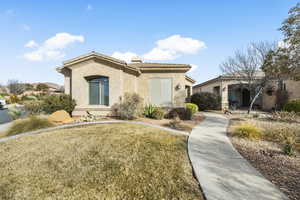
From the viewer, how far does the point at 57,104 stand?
32.0 ft

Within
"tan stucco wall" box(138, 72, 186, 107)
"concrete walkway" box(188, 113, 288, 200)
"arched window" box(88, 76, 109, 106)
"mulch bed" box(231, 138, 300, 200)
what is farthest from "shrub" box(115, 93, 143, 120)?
"mulch bed" box(231, 138, 300, 200)

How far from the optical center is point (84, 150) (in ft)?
15.8

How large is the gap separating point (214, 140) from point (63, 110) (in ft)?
33.7

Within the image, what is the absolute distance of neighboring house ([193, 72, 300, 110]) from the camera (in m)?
15.4

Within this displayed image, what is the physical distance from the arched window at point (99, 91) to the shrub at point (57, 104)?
1.57 metres

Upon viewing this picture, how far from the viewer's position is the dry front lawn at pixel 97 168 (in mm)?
2793

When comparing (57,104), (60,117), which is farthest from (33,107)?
(60,117)

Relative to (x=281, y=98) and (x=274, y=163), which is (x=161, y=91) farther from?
(x=281, y=98)

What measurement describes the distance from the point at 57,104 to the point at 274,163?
12.5 m

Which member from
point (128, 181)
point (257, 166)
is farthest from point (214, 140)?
point (128, 181)

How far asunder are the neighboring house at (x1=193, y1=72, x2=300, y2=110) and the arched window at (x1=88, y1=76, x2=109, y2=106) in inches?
525

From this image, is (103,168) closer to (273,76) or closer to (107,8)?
(107,8)

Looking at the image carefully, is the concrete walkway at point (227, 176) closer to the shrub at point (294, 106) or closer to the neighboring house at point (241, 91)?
the shrub at point (294, 106)

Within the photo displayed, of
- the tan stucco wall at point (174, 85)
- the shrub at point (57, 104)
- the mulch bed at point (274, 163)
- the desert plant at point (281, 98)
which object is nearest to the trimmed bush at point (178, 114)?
the tan stucco wall at point (174, 85)
